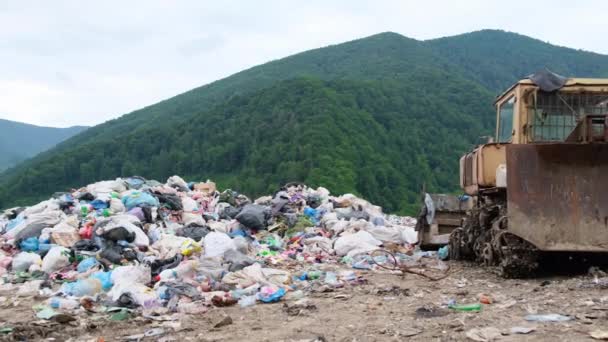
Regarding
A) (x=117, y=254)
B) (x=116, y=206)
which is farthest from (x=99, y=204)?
(x=117, y=254)

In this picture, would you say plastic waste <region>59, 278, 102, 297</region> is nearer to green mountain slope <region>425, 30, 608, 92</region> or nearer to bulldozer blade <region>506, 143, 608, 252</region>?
bulldozer blade <region>506, 143, 608, 252</region>

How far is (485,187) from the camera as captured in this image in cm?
612

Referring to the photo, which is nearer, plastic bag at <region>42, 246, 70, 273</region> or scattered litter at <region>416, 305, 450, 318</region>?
scattered litter at <region>416, 305, 450, 318</region>

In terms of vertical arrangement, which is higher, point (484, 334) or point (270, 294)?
point (484, 334)

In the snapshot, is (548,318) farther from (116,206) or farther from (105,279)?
(116,206)

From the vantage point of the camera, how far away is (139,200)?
28.7ft

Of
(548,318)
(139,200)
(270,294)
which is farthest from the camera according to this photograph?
(139,200)

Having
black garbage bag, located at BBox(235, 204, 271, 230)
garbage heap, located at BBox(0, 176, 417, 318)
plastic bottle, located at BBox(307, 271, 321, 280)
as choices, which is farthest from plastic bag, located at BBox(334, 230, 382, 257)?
plastic bottle, located at BBox(307, 271, 321, 280)

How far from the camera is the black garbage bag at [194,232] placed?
7893mm

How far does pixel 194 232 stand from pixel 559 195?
186 inches

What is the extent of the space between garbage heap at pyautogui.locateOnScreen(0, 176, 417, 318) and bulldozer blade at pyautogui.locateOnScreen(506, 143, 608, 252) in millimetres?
1757

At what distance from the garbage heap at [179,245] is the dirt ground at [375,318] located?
32 cm

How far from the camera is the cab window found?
6.02m

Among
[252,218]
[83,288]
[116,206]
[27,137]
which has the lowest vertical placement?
[83,288]
